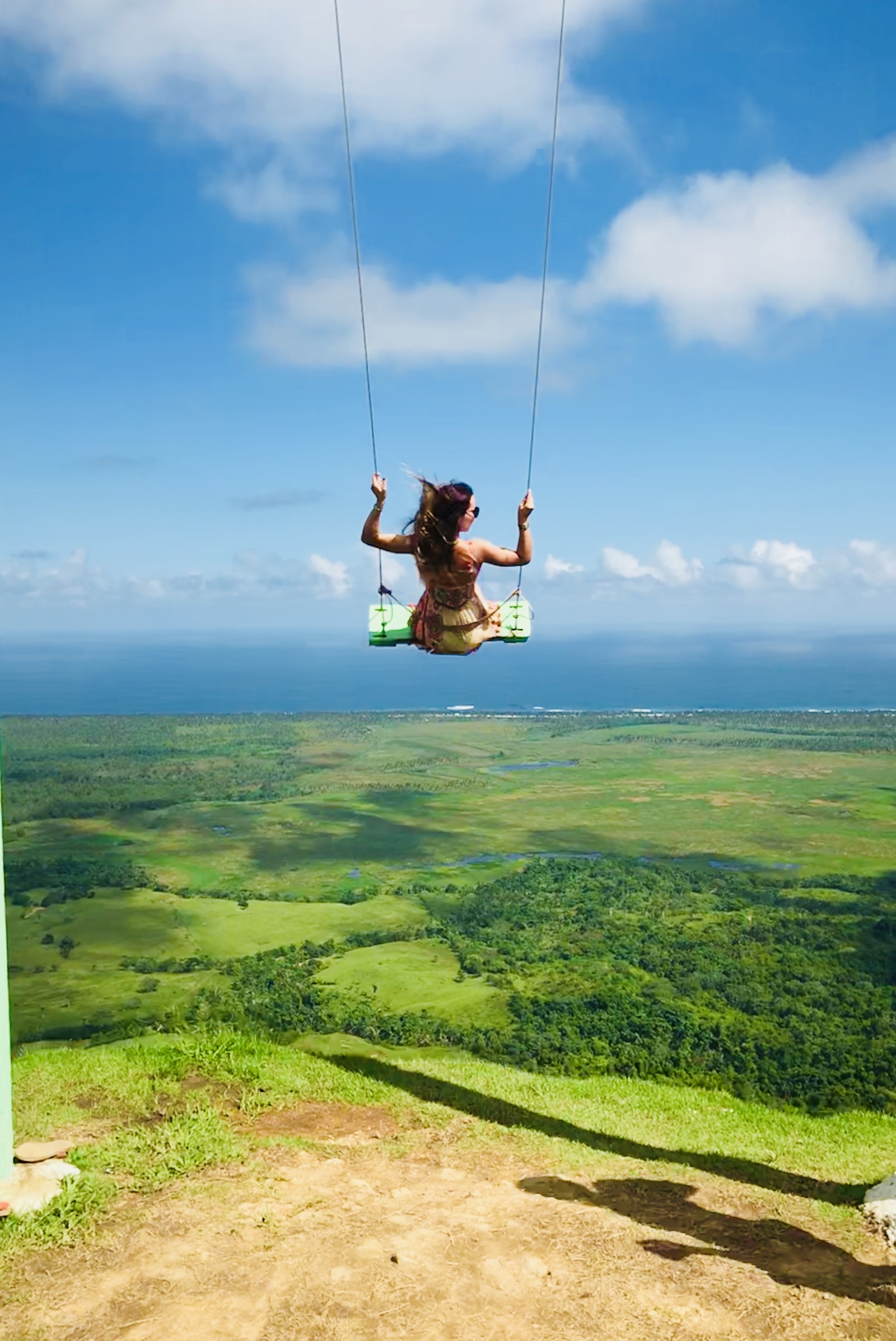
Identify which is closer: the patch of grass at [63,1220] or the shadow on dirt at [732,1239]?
the shadow on dirt at [732,1239]

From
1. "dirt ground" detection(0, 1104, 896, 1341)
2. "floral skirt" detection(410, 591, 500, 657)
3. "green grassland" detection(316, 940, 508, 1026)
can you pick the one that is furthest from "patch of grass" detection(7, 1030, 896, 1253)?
"green grassland" detection(316, 940, 508, 1026)

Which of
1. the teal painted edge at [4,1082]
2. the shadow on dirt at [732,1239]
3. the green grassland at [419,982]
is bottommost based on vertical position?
the green grassland at [419,982]

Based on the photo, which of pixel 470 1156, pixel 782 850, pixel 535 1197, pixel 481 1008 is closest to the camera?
pixel 535 1197

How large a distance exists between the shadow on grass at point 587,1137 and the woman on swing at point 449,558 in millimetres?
3625

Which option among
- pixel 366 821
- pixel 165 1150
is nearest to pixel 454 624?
pixel 165 1150

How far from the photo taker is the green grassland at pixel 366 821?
25203 millimetres

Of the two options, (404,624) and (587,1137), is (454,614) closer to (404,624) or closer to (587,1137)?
(404,624)

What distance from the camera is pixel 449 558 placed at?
5.85m

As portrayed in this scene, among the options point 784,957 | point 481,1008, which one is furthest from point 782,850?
point 481,1008

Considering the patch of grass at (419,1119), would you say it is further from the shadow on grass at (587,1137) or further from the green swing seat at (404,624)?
the green swing seat at (404,624)

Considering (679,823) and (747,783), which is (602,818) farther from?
(747,783)

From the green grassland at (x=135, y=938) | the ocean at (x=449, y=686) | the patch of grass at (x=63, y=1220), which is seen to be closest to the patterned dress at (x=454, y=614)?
the patch of grass at (x=63, y=1220)

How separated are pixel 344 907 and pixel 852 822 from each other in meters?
26.4

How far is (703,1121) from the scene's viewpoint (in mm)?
7691
